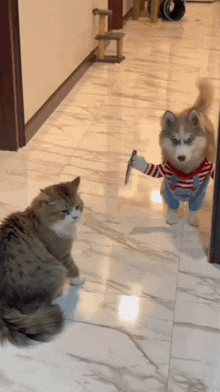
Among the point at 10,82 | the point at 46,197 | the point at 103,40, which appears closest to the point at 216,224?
the point at 46,197

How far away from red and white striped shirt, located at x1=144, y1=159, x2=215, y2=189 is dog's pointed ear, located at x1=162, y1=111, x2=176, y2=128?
157 millimetres

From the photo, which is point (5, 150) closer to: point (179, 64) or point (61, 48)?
point (61, 48)

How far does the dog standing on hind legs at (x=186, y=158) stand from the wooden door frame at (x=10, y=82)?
3.22ft

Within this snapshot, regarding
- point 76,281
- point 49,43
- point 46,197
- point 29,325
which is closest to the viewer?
point 29,325

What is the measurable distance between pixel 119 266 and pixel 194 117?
2.08 ft

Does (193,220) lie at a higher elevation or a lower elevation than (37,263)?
lower

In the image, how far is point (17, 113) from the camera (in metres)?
2.96

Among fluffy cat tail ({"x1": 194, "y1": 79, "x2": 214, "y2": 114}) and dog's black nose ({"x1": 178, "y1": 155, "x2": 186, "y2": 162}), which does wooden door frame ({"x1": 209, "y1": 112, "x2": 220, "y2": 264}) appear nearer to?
dog's black nose ({"x1": 178, "y1": 155, "x2": 186, "y2": 162})

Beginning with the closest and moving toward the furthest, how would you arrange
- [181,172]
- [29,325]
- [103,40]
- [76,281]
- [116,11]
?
[29,325] → [76,281] → [181,172] → [103,40] → [116,11]

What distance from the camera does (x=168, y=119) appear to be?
7.07ft

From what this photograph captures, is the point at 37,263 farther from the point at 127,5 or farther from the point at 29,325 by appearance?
the point at 127,5

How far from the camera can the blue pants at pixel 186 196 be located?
2258 mm

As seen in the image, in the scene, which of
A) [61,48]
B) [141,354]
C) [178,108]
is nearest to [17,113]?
[61,48]

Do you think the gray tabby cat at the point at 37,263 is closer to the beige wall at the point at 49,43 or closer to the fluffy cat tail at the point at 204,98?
the fluffy cat tail at the point at 204,98
